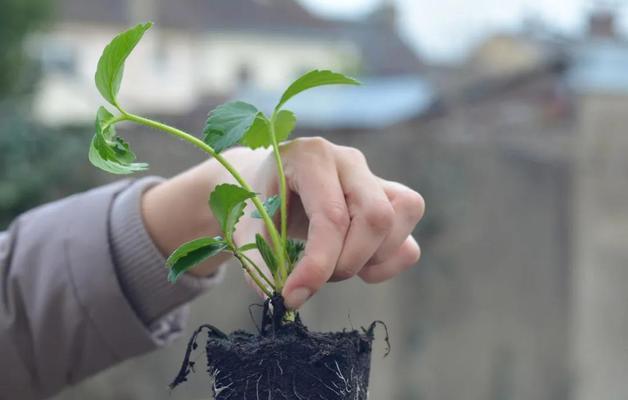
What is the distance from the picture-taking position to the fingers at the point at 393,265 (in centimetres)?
95

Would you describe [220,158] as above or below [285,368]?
above

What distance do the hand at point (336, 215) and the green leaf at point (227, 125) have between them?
0.10 metres

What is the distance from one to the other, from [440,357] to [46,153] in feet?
7.60

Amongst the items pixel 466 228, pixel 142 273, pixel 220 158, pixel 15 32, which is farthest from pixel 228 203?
pixel 15 32

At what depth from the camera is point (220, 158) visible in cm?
76

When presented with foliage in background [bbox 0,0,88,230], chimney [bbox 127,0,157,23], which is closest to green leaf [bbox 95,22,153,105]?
foliage in background [bbox 0,0,88,230]

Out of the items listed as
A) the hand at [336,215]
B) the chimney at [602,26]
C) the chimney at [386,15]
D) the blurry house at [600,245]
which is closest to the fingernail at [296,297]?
the hand at [336,215]

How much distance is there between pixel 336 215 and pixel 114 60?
0.21 m

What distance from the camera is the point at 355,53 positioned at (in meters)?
21.6

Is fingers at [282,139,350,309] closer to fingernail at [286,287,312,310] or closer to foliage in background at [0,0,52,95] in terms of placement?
fingernail at [286,287,312,310]

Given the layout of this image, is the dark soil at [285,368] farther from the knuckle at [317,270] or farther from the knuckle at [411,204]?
the knuckle at [411,204]

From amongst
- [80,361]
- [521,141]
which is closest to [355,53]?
[521,141]

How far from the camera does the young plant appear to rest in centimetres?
74

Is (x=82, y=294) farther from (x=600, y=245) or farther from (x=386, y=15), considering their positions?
(x=386, y=15)
